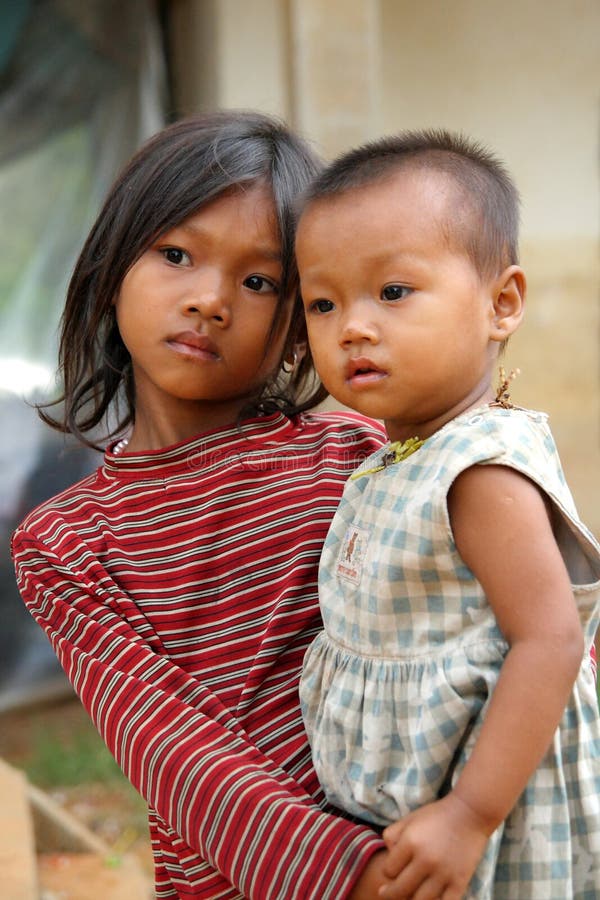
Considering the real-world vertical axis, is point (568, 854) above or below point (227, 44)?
below

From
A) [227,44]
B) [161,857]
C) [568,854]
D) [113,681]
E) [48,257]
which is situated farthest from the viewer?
[48,257]

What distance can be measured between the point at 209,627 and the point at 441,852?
1.59ft

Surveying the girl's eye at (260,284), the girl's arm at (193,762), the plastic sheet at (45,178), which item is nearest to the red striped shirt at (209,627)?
the girl's arm at (193,762)

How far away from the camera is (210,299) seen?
1.52 m

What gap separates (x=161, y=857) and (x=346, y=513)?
0.55 meters

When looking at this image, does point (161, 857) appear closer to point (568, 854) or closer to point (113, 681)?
point (113, 681)

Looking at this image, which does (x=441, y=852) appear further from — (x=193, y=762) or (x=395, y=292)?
(x=395, y=292)

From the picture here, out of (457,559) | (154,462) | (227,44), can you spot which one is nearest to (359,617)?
(457,559)

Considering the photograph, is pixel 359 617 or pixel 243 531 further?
pixel 243 531

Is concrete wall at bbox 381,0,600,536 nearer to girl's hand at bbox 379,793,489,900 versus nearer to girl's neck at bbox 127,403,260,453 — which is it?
girl's neck at bbox 127,403,260,453

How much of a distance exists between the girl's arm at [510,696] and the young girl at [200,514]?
0.22 m

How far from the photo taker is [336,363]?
1.34 metres

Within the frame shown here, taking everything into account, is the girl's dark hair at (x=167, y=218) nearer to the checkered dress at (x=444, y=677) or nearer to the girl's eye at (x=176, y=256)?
the girl's eye at (x=176, y=256)

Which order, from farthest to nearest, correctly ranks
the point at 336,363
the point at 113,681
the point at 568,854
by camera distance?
the point at 113,681 < the point at 336,363 < the point at 568,854
